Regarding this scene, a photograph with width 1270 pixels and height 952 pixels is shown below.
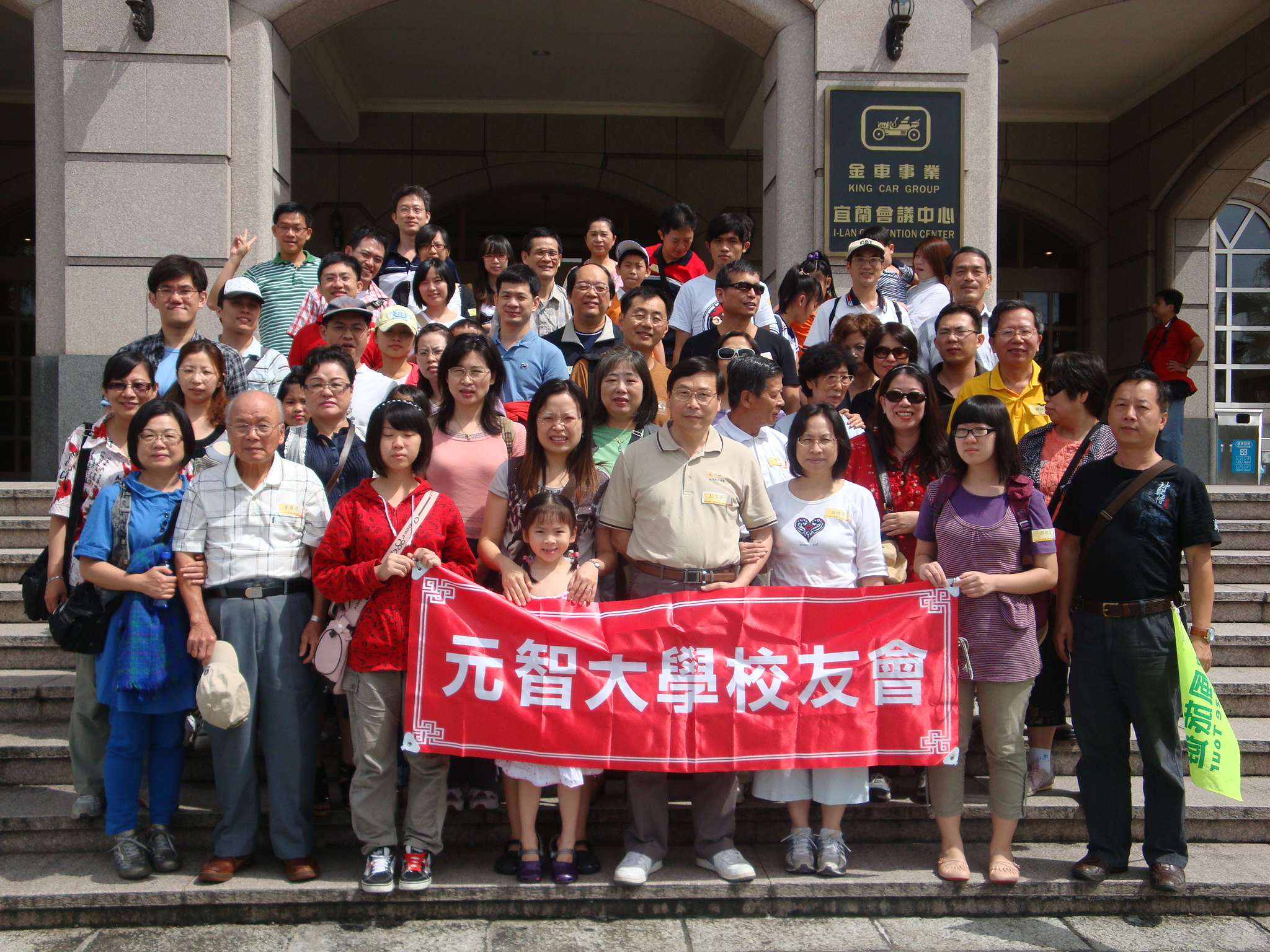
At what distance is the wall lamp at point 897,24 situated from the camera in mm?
7637

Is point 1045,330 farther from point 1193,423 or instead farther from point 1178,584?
point 1178,584

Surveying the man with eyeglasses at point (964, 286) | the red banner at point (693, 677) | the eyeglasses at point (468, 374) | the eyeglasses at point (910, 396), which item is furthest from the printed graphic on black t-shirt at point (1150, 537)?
the eyeglasses at point (468, 374)

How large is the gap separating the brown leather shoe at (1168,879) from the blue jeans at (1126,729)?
2 cm

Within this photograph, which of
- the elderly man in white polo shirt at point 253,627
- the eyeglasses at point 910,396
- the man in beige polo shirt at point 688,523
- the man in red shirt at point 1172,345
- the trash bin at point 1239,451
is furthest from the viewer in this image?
the trash bin at point 1239,451

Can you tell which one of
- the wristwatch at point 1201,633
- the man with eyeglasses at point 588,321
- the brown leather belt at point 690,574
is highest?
the man with eyeglasses at point 588,321

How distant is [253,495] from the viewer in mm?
4055

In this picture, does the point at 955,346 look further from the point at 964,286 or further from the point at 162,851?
the point at 162,851

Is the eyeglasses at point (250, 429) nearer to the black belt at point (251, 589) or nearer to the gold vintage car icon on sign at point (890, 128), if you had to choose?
the black belt at point (251, 589)

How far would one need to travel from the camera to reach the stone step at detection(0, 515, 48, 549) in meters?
6.26

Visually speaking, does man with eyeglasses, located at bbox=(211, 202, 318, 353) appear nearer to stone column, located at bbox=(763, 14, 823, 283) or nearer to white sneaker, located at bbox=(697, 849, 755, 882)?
stone column, located at bbox=(763, 14, 823, 283)

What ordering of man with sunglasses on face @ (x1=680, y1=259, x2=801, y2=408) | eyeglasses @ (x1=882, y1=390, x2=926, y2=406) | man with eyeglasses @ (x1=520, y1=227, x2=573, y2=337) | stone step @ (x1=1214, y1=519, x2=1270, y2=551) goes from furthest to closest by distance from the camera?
stone step @ (x1=1214, y1=519, x2=1270, y2=551), man with eyeglasses @ (x1=520, y1=227, x2=573, y2=337), man with sunglasses on face @ (x1=680, y1=259, x2=801, y2=408), eyeglasses @ (x1=882, y1=390, x2=926, y2=406)

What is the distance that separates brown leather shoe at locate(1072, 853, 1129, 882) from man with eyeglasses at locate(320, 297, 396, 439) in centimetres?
377

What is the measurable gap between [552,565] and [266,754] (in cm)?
138

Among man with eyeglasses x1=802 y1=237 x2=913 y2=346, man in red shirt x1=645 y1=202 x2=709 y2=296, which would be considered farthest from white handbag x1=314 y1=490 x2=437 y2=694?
man in red shirt x1=645 y1=202 x2=709 y2=296
